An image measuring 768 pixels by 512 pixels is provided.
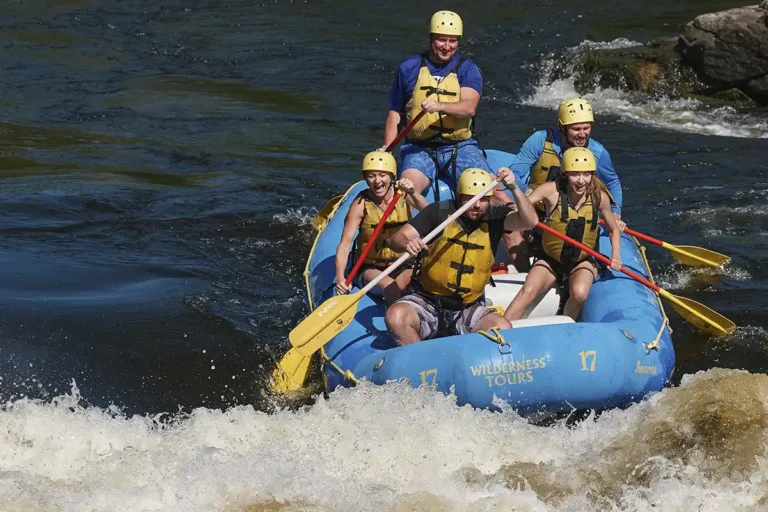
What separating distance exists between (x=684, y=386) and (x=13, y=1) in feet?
52.9

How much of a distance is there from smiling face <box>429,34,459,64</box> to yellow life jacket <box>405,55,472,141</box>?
0.09m

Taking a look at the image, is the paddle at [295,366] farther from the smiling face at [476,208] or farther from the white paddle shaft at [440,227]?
the smiling face at [476,208]

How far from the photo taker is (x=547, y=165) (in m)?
7.49

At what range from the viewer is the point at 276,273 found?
30.0ft

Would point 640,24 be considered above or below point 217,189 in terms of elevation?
above

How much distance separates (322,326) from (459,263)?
2.87 ft

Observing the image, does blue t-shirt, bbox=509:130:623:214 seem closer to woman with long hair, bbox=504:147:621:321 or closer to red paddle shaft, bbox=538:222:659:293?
woman with long hair, bbox=504:147:621:321

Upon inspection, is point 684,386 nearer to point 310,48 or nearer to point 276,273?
point 276,273

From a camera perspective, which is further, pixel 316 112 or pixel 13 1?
pixel 13 1

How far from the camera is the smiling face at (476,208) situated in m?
6.35

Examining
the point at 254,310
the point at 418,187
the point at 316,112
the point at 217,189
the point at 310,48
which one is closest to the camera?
the point at 418,187

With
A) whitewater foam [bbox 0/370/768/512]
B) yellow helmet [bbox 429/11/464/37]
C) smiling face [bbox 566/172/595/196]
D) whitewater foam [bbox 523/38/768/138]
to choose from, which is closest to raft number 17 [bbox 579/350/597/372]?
whitewater foam [bbox 0/370/768/512]

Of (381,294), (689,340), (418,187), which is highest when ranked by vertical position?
(418,187)

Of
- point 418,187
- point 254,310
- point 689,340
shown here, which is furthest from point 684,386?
point 254,310
